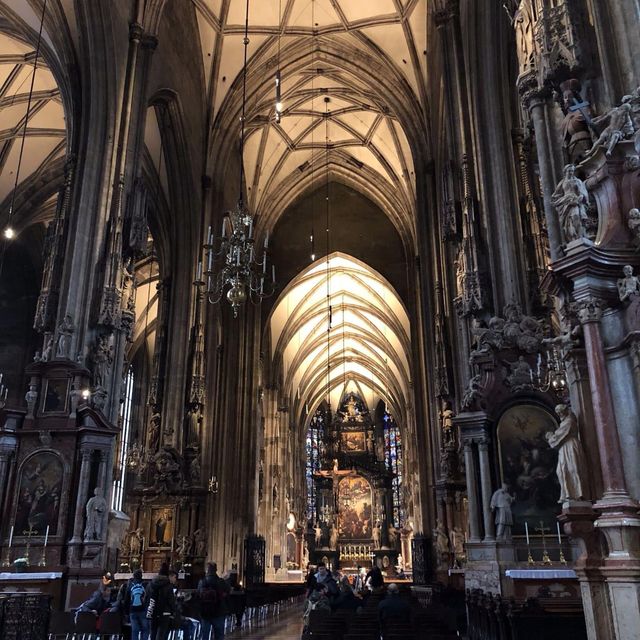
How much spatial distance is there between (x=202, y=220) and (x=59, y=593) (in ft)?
42.0

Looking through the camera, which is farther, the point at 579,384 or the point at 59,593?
the point at 59,593

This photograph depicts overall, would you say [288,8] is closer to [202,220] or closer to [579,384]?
[202,220]

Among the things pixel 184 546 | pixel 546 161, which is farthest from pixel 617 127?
pixel 184 546

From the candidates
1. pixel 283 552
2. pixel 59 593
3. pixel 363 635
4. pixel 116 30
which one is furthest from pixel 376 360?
pixel 363 635

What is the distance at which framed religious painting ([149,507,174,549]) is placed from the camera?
17.6m

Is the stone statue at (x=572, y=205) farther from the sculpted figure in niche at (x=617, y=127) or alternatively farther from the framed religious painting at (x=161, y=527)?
the framed religious painting at (x=161, y=527)

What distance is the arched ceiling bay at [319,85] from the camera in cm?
2070

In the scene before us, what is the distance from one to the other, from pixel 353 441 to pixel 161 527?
3227 centimetres

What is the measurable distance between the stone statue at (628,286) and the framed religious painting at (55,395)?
954cm

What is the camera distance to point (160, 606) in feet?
22.4

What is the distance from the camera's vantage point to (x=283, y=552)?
34562mm

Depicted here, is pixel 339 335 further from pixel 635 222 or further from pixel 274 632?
pixel 635 222

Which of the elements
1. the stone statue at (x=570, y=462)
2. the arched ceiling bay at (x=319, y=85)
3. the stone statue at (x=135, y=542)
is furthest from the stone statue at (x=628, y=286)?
the arched ceiling bay at (x=319, y=85)

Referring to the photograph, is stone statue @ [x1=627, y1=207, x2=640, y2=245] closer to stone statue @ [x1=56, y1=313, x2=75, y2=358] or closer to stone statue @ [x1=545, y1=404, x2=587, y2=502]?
stone statue @ [x1=545, y1=404, x2=587, y2=502]
